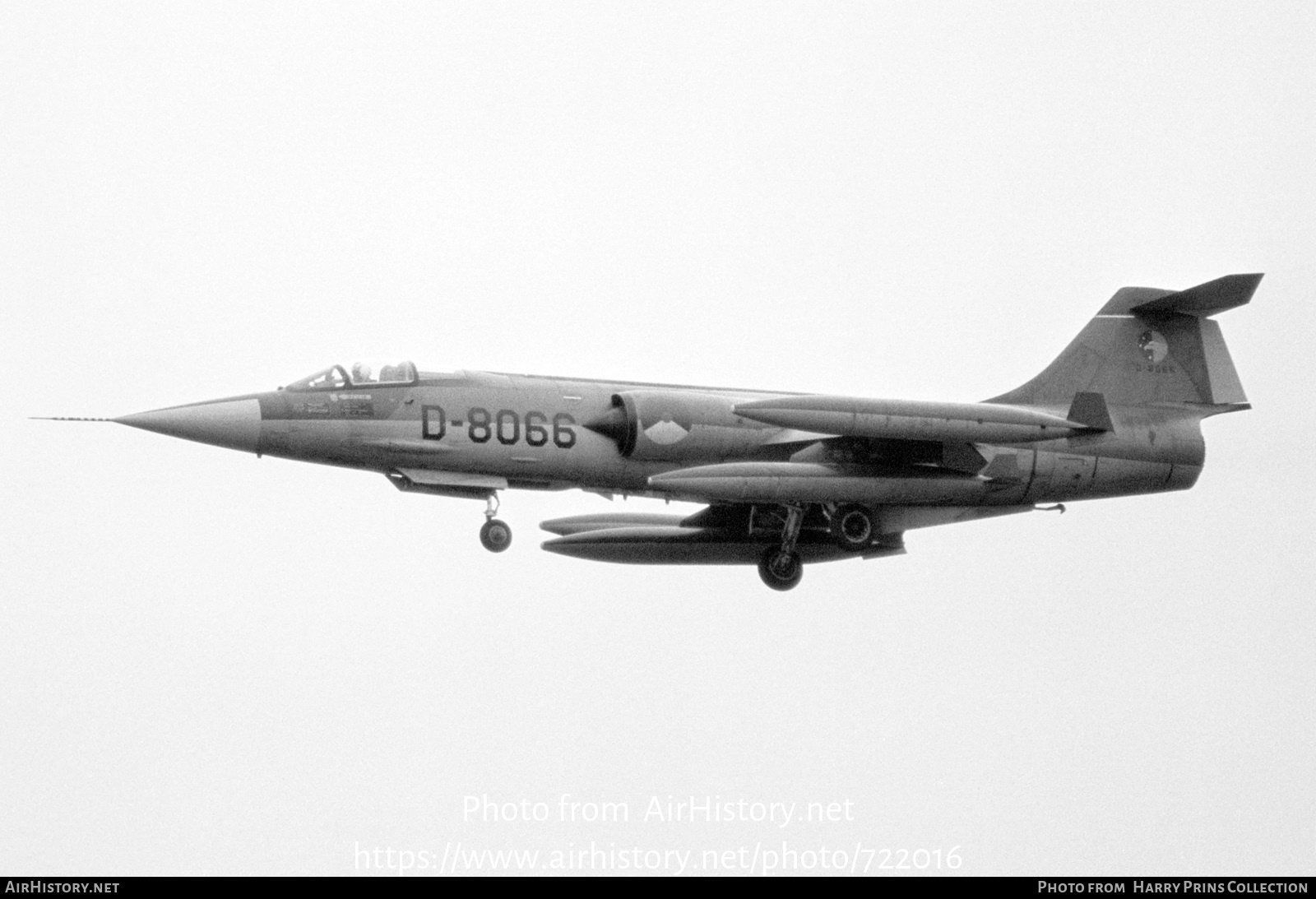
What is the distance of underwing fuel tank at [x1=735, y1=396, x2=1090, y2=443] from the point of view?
16.5 m

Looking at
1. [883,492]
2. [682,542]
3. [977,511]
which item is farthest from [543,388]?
[977,511]

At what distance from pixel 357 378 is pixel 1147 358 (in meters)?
8.23

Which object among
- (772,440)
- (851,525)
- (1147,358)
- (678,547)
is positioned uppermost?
(1147,358)

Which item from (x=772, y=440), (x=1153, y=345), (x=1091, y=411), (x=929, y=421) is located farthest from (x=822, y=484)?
(x=1153, y=345)

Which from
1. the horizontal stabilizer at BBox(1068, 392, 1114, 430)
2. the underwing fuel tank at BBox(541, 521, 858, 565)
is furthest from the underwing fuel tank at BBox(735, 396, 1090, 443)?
the underwing fuel tank at BBox(541, 521, 858, 565)

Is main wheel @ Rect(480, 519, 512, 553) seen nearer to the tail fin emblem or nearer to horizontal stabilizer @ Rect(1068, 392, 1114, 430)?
horizontal stabilizer @ Rect(1068, 392, 1114, 430)

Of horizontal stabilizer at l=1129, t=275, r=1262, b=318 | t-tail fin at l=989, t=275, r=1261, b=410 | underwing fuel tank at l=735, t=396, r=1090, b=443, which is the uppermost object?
horizontal stabilizer at l=1129, t=275, r=1262, b=318

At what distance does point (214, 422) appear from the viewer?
17.0 meters

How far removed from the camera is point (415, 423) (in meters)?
17.4

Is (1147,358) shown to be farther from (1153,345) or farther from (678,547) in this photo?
(678,547)

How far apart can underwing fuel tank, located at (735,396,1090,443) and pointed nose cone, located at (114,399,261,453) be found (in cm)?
459

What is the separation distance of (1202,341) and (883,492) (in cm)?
414
